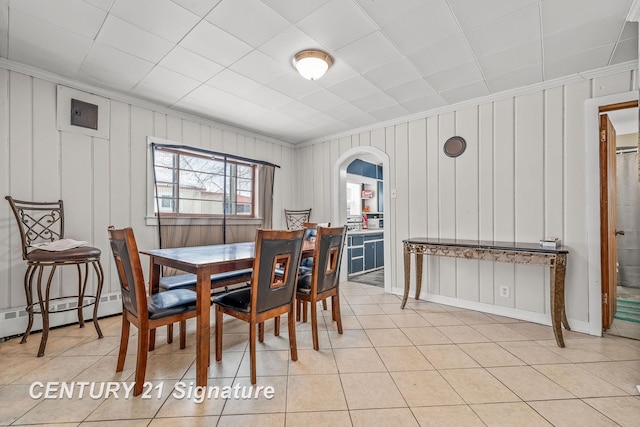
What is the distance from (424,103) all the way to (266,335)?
3191 mm

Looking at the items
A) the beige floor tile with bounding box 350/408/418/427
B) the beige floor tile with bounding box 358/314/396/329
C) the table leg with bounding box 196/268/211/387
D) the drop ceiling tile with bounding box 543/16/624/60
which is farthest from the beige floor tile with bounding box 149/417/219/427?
the drop ceiling tile with bounding box 543/16/624/60

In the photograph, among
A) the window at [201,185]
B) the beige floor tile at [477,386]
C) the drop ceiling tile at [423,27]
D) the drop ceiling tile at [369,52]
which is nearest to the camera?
the beige floor tile at [477,386]

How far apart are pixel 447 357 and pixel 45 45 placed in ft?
13.4

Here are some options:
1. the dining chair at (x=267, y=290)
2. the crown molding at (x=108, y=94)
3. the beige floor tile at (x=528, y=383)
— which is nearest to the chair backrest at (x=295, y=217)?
the crown molding at (x=108, y=94)

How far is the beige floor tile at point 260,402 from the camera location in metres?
1.62

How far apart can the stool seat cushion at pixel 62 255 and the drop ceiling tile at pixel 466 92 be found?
12.8 feet

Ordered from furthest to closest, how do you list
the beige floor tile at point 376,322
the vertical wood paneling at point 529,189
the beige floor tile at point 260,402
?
1. the vertical wood paneling at point 529,189
2. the beige floor tile at point 376,322
3. the beige floor tile at point 260,402

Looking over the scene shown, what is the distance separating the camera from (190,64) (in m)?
2.61

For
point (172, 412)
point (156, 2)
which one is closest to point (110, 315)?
point (172, 412)

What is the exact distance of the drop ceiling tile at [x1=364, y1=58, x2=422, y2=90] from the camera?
2.65 meters

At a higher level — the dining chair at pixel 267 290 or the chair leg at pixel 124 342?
the dining chair at pixel 267 290

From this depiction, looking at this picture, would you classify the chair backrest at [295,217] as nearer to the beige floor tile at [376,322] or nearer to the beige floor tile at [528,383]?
the beige floor tile at [376,322]

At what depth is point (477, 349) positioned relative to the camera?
2.37 metres

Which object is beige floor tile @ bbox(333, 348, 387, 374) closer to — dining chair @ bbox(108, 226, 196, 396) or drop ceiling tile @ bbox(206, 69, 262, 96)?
dining chair @ bbox(108, 226, 196, 396)
